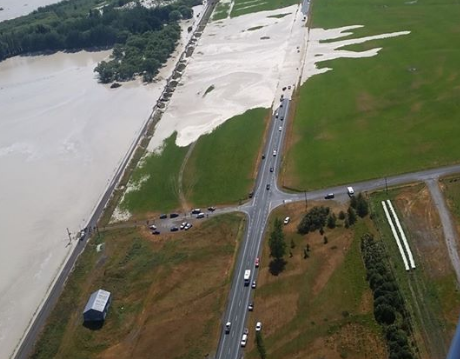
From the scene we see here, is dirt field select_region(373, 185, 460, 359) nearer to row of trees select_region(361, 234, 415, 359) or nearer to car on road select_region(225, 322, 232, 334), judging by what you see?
row of trees select_region(361, 234, 415, 359)

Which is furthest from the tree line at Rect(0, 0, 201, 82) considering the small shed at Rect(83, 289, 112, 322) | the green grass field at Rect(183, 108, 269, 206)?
the small shed at Rect(83, 289, 112, 322)

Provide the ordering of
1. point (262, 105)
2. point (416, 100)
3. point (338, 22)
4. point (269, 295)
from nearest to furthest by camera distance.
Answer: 1. point (269, 295)
2. point (416, 100)
3. point (262, 105)
4. point (338, 22)

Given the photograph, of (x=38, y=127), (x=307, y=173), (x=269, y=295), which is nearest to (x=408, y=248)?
(x=269, y=295)

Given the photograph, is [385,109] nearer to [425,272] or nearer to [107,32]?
[425,272]

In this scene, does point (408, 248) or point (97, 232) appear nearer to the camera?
point (408, 248)

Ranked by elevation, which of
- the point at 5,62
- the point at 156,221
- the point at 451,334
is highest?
the point at 5,62

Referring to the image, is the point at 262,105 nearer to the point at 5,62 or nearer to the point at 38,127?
the point at 38,127
